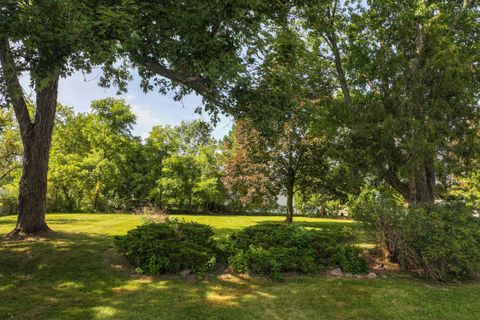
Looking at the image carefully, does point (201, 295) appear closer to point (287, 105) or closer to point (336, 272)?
point (336, 272)

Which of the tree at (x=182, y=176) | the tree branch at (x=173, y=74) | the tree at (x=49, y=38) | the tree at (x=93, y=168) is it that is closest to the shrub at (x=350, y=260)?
the tree branch at (x=173, y=74)

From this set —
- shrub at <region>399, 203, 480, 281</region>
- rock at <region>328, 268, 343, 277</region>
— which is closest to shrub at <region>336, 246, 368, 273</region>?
rock at <region>328, 268, 343, 277</region>

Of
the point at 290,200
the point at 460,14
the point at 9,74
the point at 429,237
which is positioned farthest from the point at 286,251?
the point at 290,200

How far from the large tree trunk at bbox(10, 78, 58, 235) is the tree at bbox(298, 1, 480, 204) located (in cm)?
803

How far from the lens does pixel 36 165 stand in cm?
845

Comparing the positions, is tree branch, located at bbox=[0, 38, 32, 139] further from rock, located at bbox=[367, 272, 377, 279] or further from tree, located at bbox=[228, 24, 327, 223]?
rock, located at bbox=[367, 272, 377, 279]

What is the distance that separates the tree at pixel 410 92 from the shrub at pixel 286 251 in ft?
9.48

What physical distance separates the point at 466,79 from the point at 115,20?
28.7 ft

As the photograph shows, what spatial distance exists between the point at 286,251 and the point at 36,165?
7256mm

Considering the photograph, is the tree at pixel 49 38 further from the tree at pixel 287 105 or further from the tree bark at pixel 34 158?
the tree bark at pixel 34 158

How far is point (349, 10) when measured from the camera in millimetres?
11031

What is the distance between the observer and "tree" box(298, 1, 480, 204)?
7.70 m

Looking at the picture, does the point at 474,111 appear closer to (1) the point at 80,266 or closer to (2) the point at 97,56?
(2) the point at 97,56

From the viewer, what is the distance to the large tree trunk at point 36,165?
8422 mm
